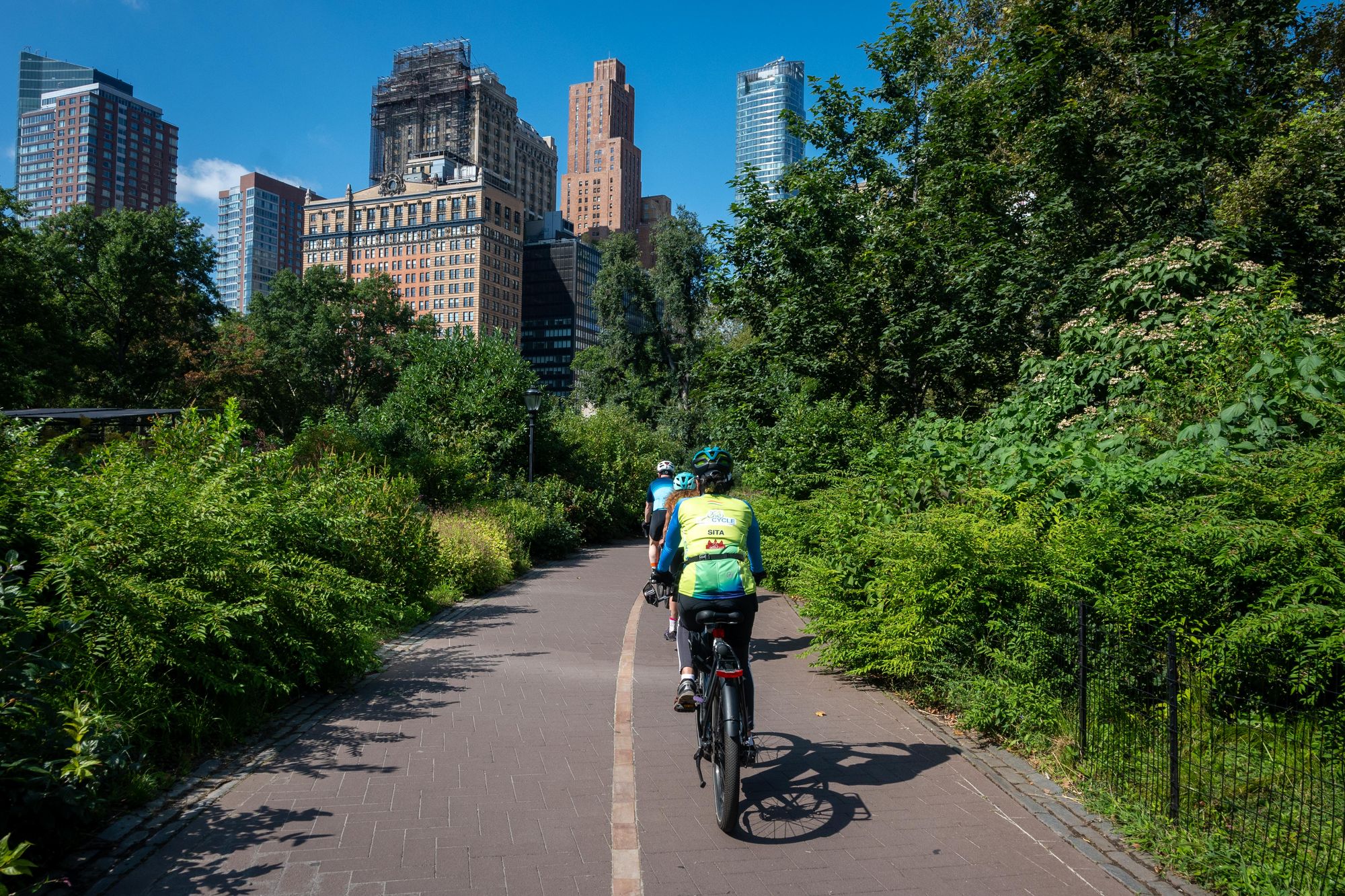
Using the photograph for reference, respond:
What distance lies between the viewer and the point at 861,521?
27.4 feet

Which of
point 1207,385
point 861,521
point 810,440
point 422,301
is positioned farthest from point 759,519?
point 422,301

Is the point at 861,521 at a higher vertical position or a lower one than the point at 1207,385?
lower

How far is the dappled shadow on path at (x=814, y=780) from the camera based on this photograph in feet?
15.0

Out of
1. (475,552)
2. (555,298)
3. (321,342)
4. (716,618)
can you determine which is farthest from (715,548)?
(555,298)

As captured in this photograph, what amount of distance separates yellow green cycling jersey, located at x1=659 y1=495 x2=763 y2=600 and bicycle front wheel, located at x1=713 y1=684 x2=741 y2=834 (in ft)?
1.85

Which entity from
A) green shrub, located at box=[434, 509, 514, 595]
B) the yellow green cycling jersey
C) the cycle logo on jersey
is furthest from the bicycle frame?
green shrub, located at box=[434, 509, 514, 595]

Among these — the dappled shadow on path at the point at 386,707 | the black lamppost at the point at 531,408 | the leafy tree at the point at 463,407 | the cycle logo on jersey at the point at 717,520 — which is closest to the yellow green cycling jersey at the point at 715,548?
the cycle logo on jersey at the point at 717,520

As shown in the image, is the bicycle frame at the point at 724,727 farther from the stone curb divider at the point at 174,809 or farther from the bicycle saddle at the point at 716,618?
the stone curb divider at the point at 174,809

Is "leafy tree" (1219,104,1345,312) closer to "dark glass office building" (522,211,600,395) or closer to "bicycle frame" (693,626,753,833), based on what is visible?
"bicycle frame" (693,626,753,833)

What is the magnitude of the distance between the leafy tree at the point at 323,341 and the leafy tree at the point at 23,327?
1839 centimetres

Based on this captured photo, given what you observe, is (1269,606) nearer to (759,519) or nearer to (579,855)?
(579,855)

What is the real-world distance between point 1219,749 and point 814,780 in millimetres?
2157

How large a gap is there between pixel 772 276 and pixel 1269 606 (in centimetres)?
1349

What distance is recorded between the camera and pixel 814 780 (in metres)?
5.23
